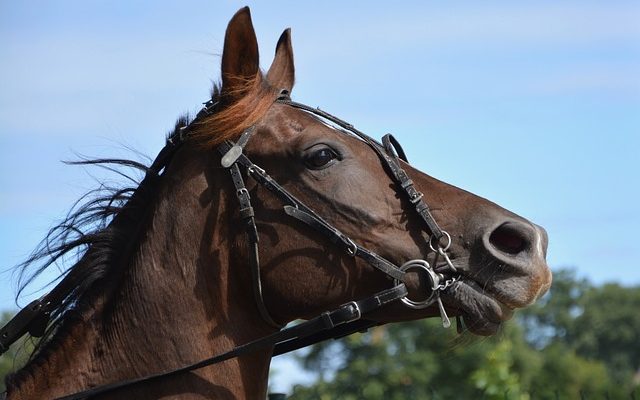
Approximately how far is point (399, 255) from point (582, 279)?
85.4m

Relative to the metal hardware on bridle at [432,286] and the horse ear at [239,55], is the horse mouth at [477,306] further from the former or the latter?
the horse ear at [239,55]

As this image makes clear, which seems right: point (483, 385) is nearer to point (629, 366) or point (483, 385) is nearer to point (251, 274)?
point (251, 274)

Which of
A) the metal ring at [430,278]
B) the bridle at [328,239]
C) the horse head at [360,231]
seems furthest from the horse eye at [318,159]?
the metal ring at [430,278]

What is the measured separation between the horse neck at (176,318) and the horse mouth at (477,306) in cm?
88

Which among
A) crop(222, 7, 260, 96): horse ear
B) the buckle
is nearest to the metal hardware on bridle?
the buckle

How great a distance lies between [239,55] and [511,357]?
28.3m

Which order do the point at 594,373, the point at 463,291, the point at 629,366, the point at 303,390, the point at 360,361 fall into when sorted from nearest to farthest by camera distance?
the point at 463,291 → the point at 303,390 → the point at 360,361 → the point at 594,373 → the point at 629,366

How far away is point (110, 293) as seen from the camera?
4.90 m

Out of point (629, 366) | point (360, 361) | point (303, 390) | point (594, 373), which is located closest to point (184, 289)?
point (303, 390)

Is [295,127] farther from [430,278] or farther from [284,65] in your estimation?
[430,278]

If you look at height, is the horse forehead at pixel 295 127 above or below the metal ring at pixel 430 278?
above

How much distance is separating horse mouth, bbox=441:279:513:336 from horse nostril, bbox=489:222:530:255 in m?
0.20

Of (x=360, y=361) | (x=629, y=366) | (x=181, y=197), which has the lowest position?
(x=629, y=366)

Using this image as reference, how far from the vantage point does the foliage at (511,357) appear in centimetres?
843
